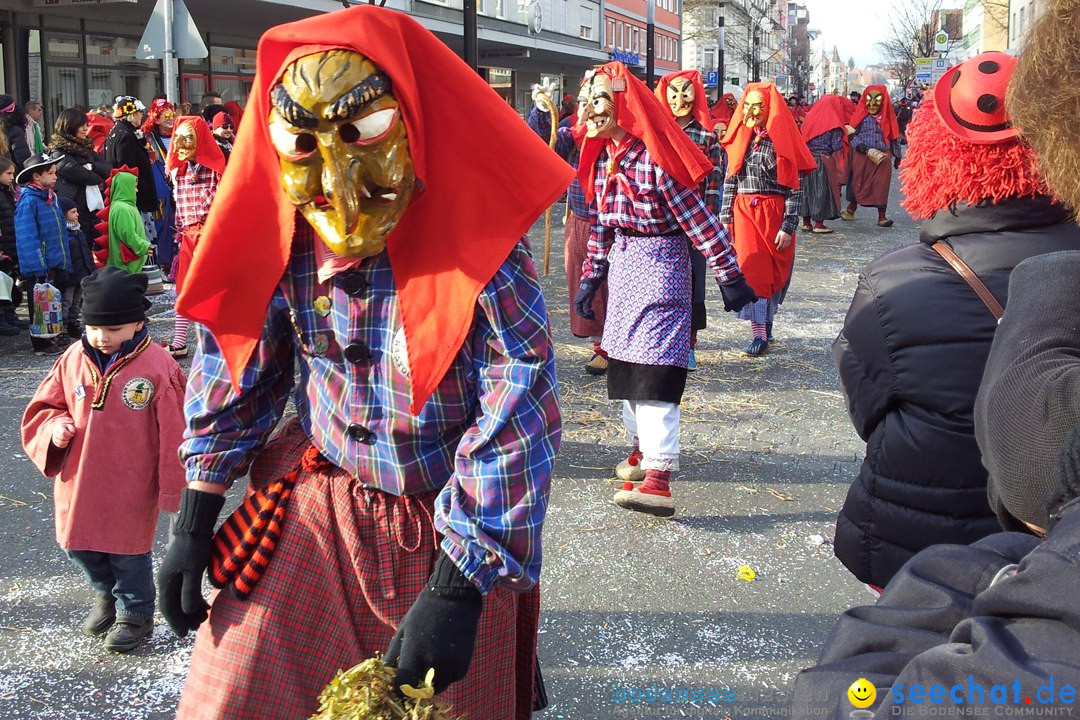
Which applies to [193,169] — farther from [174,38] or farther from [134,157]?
[134,157]

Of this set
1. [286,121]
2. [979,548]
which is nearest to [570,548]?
[286,121]

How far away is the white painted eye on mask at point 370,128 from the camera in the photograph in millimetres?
2029

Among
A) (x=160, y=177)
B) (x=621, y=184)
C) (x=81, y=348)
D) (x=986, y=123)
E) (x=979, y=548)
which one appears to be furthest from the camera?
(x=160, y=177)

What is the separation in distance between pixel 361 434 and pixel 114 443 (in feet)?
6.01

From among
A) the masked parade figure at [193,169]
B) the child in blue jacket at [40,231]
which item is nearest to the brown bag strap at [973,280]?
the masked parade figure at [193,169]

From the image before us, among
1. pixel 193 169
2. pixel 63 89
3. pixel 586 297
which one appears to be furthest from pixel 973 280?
pixel 63 89

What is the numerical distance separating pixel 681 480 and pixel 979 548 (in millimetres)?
4078

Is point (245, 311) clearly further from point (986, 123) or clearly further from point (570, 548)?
point (570, 548)

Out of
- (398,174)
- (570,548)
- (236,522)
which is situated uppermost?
(398,174)

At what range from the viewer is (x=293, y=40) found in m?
2.08

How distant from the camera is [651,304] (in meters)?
4.88

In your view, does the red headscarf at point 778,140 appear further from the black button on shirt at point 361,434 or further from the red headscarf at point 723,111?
the red headscarf at point 723,111

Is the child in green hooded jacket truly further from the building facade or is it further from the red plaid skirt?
the red plaid skirt

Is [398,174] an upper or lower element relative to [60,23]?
lower
